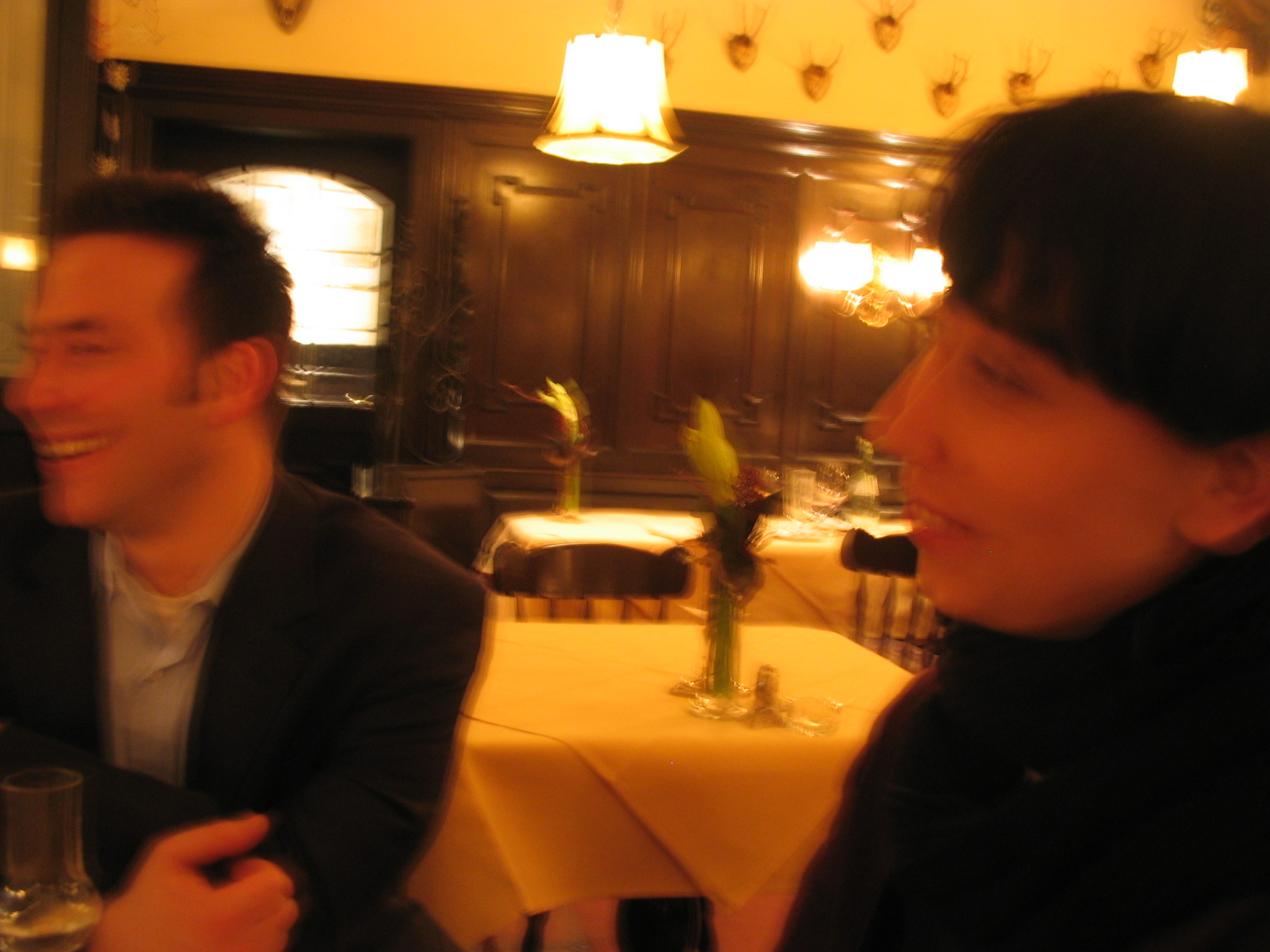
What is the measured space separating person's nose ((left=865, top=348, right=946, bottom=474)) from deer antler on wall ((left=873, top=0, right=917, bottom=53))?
603 cm

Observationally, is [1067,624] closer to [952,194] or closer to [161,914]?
[952,194]

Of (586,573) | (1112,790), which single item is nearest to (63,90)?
(586,573)

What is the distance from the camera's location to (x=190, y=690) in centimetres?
122

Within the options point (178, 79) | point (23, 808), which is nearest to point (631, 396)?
point (178, 79)

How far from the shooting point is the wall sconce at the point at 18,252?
11.8 ft

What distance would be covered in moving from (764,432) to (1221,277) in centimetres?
565

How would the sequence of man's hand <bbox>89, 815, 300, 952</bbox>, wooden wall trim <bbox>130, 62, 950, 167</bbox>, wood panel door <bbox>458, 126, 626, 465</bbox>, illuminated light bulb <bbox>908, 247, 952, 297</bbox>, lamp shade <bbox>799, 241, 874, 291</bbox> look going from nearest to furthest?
man's hand <bbox>89, 815, 300, 952</bbox>, illuminated light bulb <bbox>908, 247, 952, 297</bbox>, lamp shade <bbox>799, 241, 874, 291</bbox>, wooden wall trim <bbox>130, 62, 950, 167</bbox>, wood panel door <bbox>458, 126, 626, 465</bbox>

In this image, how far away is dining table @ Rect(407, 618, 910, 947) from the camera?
1.59 meters

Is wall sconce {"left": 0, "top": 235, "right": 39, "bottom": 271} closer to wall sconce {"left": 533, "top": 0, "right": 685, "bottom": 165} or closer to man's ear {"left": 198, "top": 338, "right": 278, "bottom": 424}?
wall sconce {"left": 533, "top": 0, "right": 685, "bottom": 165}

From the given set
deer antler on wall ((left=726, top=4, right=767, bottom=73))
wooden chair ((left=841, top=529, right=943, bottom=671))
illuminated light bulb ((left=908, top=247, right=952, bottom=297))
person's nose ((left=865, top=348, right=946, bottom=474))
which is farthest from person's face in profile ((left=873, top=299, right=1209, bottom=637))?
deer antler on wall ((left=726, top=4, right=767, bottom=73))

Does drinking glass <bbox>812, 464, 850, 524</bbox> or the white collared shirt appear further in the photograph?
drinking glass <bbox>812, 464, 850, 524</bbox>

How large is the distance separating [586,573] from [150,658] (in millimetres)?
Answer: 1530

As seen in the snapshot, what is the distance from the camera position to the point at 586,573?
2701 millimetres

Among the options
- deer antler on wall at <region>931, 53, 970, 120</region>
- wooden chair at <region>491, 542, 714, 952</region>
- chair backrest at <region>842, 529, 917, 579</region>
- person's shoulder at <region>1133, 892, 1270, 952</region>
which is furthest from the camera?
deer antler on wall at <region>931, 53, 970, 120</region>
